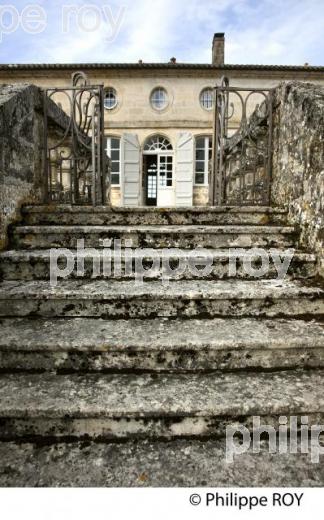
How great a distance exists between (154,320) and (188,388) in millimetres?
479

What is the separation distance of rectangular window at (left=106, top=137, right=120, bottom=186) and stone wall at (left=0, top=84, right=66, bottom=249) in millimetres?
10681

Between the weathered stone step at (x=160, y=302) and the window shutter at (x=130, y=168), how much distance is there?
11863 mm

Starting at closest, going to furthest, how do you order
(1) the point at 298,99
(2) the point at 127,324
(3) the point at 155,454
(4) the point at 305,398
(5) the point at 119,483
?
(5) the point at 119,483
(3) the point at 155,454
(4) the point at 305,398
(2) the point at 127,324
(1) the point at 298,99

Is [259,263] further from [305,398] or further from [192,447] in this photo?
[192,447]

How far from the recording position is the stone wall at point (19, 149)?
242 cm

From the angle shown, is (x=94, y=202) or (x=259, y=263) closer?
(x=259, y=263)

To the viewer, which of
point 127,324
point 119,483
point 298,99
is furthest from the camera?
point 298,99

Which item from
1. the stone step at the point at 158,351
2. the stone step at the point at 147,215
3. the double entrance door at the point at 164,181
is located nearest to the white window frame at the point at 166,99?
the double entrance door at the point at 164,181

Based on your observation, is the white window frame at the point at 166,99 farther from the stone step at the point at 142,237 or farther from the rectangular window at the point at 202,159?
the stone step at the point at 142,237

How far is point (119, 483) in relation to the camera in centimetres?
113

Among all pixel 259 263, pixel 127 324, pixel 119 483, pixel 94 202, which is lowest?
pixel 119 483

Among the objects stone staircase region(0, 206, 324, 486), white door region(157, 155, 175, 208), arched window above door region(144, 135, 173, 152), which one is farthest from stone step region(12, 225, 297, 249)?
arched window above door region(144, 135, 173, 152)

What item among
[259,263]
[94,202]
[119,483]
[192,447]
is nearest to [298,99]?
[259,263]

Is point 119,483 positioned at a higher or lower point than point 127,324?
lower
